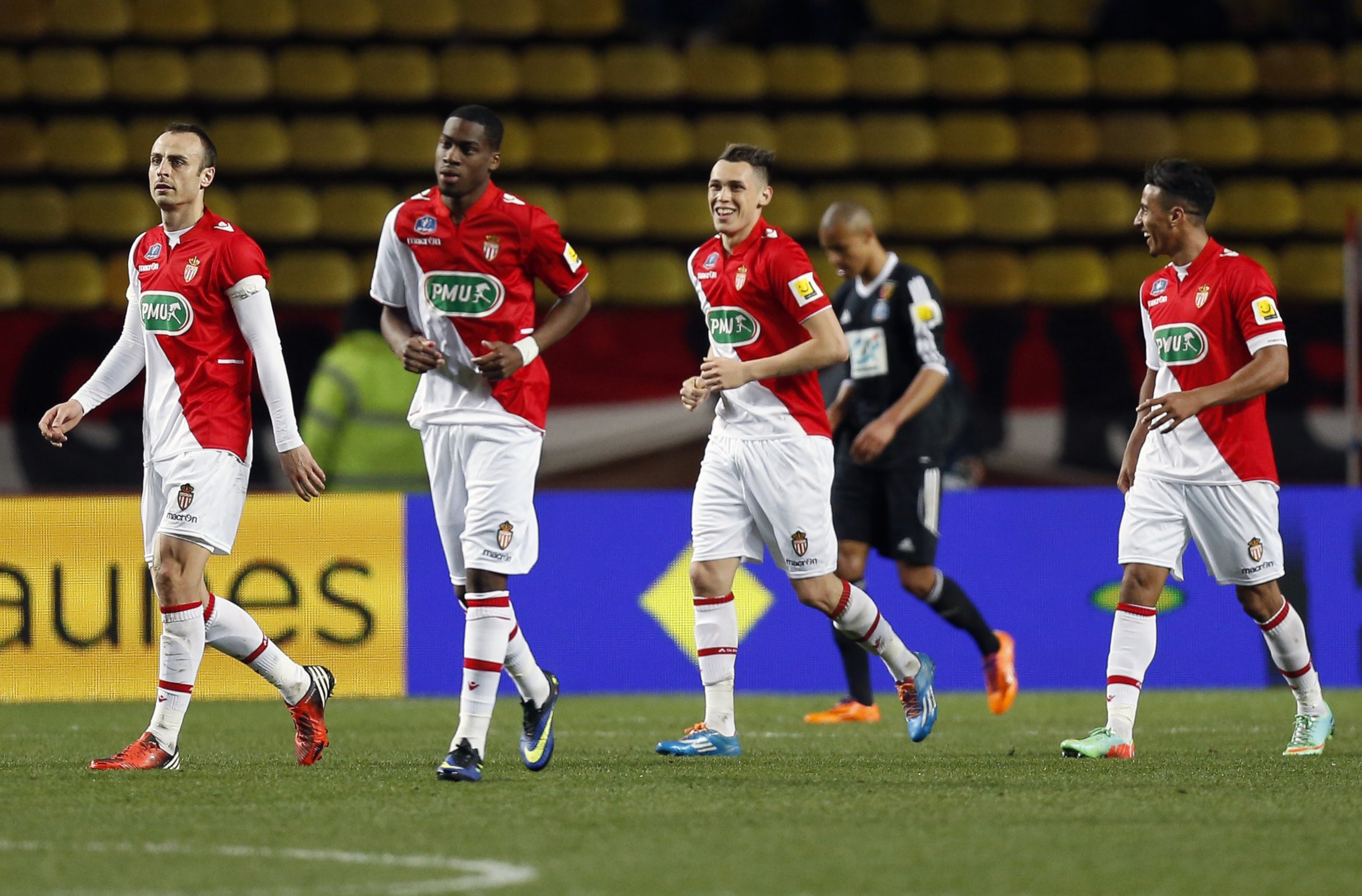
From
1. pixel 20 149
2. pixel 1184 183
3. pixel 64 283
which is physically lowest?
pixel 1184 183

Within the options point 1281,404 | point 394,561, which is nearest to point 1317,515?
point 1281,404

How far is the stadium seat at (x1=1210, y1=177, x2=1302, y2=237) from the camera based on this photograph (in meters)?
14.4

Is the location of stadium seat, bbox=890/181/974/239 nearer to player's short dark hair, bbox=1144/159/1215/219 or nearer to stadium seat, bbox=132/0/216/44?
stadium seat, bbox=132/0/216/44

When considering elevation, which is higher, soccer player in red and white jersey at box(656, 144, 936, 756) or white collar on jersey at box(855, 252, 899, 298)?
white collar on jersey at box(855, 252, 899, 298)

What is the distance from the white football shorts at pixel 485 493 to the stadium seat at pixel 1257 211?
989 centimetres

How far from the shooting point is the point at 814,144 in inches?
566

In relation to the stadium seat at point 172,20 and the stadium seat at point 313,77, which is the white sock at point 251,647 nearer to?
the stadium seat at point 313,77

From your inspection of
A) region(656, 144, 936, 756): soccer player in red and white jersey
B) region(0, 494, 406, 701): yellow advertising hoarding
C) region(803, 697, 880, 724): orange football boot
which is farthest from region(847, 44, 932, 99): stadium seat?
region(656, 144, 936, 756): soccer player in red and white jersey

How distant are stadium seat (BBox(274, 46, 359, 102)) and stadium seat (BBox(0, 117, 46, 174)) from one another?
1.72 m

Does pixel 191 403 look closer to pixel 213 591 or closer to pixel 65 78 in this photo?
pixel 213 591

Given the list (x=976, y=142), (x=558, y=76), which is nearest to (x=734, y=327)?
(x=558, y=76)

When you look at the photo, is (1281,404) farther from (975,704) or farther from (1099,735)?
(1099,735)

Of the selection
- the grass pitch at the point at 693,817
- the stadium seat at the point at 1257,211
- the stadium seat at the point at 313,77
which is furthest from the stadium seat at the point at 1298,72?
the grass pitch at the point at 693,817

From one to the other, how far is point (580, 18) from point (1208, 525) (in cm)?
951
